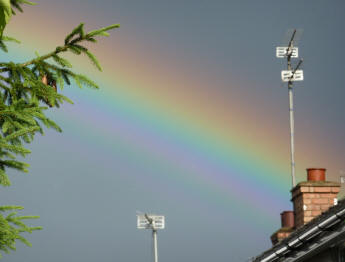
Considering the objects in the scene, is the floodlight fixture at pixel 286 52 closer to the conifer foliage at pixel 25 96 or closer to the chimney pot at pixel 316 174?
the chimney pot at pixel 316 174

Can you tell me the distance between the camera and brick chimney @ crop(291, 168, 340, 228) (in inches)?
607

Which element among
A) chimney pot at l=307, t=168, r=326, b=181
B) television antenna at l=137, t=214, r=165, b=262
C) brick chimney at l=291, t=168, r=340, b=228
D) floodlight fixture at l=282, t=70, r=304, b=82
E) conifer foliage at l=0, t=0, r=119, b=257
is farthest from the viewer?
television antenna at l=137, t=214, r=165, b=262

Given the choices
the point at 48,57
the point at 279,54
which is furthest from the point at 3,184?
the point at 279,54

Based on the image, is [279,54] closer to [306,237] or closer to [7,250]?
[306,237]

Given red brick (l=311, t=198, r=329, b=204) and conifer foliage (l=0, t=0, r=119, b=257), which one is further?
red brick (l=311, t=198, r=329, b=204)

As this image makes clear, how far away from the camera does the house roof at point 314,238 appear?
417 inches

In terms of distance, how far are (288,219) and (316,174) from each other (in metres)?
2.38

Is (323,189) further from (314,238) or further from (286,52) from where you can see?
(286,52)

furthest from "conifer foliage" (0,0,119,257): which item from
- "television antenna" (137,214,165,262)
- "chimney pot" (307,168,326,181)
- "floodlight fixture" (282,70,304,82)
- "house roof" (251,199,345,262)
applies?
"television antenna" (137,214,165,262)

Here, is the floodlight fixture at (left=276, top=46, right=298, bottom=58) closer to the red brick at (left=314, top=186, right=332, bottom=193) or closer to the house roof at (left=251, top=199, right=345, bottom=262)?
the red brick at (left=314, top=186, right=332, bottom=193)

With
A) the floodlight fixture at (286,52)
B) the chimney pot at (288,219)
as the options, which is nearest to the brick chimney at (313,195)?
the chimney pot at (288,219)

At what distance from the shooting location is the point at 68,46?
7980 millimetres

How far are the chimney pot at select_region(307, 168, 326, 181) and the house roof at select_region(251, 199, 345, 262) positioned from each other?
181 inches

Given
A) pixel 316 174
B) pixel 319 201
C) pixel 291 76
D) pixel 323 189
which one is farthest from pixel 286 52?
pixel 319 201
